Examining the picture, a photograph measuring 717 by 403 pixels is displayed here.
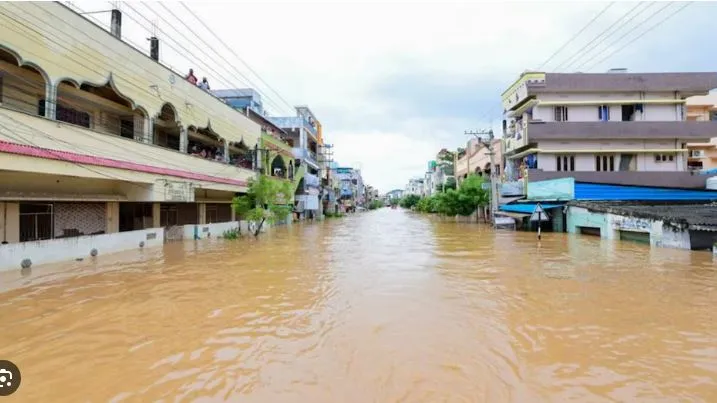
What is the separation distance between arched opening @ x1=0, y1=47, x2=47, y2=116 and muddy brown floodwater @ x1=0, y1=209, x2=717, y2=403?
6596 mm

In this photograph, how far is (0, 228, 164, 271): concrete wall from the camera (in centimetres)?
1130

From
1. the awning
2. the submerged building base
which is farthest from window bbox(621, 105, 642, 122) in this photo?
the awning

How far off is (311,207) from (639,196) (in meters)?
32.7

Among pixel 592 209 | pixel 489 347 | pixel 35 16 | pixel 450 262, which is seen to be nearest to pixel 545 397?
pixel 489 347

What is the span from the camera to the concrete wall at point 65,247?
37.1 feet

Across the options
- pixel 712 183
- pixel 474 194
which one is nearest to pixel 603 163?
pixel 712 183

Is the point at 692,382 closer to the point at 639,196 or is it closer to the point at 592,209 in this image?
the point at 592,209

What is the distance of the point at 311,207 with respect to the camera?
154ft

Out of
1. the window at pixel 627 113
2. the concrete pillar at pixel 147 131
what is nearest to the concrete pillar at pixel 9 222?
the concrete pillar at pixel 147 131

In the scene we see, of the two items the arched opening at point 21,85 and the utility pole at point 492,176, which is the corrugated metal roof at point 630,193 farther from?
the arched opening at point 21,85

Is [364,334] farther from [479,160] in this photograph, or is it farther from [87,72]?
[479,160]

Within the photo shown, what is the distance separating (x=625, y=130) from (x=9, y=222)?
35.1 metres

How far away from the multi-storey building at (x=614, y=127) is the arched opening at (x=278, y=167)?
22317 mm

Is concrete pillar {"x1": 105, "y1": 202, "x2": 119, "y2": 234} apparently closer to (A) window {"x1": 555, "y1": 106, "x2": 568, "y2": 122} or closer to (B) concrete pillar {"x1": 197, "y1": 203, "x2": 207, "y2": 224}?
(B) concrete pillar {"x1": 197, "y1": 203, "x2": 207, "y2": 224}
